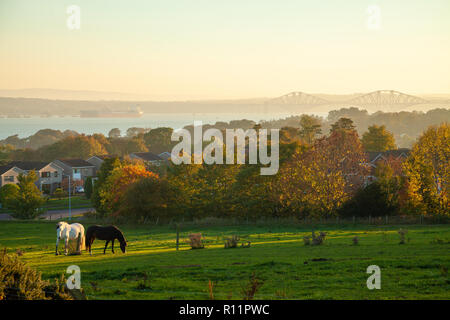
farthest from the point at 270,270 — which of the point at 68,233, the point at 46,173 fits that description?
the point at 46,173

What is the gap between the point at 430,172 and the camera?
48406 millimetres

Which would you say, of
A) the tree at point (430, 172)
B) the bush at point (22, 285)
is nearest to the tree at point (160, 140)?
the tree at point (430, 172)

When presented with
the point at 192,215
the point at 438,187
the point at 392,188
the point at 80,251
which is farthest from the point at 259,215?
the point at 80,251

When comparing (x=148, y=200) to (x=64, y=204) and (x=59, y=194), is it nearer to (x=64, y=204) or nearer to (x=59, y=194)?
(x=64, y=204)

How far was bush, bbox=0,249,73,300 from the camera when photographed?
1217cm

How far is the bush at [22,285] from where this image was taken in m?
12.2

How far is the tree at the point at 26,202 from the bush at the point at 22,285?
48.1 meters

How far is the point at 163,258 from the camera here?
22.5 metres

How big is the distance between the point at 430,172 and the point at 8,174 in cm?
7017

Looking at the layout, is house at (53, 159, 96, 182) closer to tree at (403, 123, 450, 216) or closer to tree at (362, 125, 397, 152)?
tree at (362, 125, 397, 152)

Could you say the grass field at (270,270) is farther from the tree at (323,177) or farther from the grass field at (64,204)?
the grass field at (64,204)

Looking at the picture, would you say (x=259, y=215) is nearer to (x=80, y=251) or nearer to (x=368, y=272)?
(x=80, y=251)
